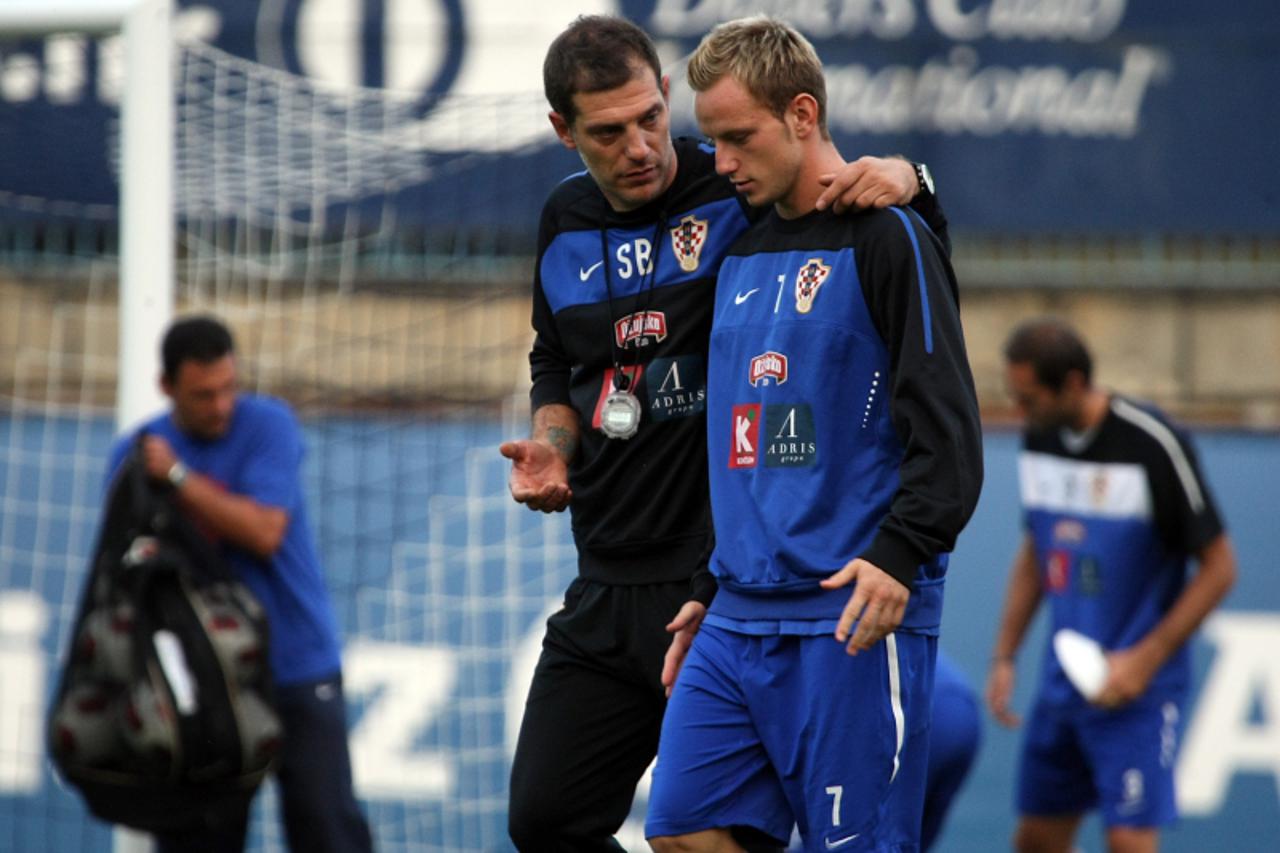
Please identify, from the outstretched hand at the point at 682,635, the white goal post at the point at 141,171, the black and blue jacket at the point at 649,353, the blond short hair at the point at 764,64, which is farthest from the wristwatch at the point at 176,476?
the blond short hair at the point at 764,64

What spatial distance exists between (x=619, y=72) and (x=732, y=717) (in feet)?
4.39

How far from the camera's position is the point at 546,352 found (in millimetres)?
4176

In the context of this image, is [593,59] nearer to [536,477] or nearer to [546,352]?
[546,352]

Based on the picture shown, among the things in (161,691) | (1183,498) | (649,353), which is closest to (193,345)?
(161,691)

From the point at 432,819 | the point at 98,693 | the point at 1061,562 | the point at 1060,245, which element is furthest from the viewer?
the point at 1060,245

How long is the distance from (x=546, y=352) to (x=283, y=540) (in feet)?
6.89

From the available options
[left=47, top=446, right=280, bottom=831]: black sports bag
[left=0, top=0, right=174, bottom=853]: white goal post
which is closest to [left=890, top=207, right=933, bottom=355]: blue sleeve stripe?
[left=47, top=446, right=280, bottom=831]: black sports bag

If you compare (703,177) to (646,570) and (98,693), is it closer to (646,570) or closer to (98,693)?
(646,570)

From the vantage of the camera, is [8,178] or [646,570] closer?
[646,570]

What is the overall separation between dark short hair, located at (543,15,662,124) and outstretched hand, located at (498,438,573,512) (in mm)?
709

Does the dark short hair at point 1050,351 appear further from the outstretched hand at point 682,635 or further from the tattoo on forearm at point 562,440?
the outstretched hand at point 682,635

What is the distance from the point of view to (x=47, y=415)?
7.83 m

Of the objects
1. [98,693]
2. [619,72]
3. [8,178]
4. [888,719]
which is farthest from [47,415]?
[888,719]

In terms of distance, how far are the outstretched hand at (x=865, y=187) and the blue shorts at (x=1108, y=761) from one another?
128 inches
